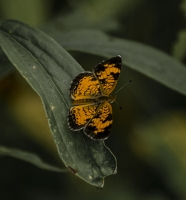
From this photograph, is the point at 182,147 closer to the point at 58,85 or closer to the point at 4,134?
the point at 4,134

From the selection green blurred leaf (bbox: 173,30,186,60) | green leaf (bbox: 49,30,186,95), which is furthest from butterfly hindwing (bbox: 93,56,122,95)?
green blurred leaf (bbox: 173,30,186,60)

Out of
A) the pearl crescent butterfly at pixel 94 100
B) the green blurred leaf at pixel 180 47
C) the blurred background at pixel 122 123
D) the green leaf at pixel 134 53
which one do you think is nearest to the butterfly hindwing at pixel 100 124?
the pearl crescent butterfly at pixel 94 100

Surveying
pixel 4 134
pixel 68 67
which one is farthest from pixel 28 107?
pixel 68 67

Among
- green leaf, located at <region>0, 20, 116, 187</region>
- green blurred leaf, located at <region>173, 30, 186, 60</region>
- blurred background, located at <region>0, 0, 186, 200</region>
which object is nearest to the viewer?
green leaf, located at <region>0, 20, 116, 187</region>

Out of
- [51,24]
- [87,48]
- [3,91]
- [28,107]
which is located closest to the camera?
[87,48]

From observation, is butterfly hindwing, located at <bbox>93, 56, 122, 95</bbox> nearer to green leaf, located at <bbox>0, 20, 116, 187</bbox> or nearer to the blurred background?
green leaf, located at <bbox>0, 20, 116, 187</bbox>

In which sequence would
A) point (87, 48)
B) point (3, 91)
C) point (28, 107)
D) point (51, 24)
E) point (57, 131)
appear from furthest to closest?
point (28, 107), point (3, 91), point (51, 24), point (87, 48), point (57, 131)
